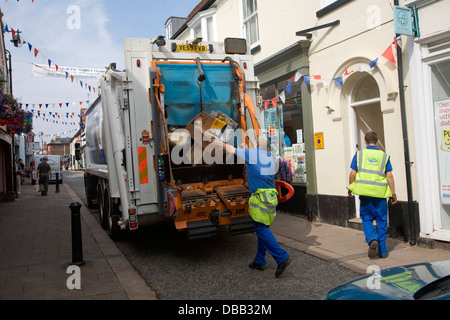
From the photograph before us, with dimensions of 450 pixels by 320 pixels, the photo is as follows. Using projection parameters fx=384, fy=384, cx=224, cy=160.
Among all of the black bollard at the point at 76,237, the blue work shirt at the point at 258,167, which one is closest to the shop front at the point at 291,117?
the blue work shirt at the point at 258,167

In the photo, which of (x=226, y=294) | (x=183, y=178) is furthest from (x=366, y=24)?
(x=226, y=294)

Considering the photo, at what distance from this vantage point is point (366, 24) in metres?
6.63

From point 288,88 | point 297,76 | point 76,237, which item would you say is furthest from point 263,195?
point 288,88

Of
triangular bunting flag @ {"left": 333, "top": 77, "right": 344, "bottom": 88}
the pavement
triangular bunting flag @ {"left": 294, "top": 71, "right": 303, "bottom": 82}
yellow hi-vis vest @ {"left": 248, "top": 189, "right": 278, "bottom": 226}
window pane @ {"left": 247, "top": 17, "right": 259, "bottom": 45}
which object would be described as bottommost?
the pavement

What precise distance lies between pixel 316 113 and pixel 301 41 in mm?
1533

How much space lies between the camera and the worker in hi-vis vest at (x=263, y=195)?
4660 millimetres

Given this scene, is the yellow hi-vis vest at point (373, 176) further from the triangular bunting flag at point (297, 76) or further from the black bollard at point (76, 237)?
the black bollard at point (76, 237)

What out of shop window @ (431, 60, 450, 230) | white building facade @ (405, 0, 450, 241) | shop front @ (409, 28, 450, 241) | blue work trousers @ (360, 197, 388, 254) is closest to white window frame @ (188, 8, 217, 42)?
white building facade @ (405, 0, 450, 241)

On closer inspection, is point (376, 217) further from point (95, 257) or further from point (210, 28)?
point (210, 28)

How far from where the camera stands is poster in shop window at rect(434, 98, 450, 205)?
5531 mm

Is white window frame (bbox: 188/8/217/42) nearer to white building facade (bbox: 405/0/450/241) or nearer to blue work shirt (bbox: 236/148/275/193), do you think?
white building facade (bbox: 405/0/450/241)

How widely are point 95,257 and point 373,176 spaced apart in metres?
4.20

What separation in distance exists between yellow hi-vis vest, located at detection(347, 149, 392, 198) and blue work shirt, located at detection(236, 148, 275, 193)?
145 cm

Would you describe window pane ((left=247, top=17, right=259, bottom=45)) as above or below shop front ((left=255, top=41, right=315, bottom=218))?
above
